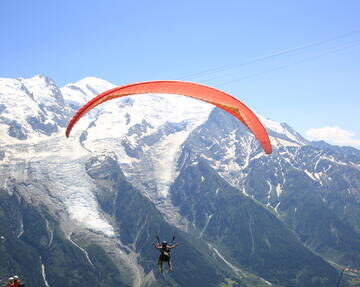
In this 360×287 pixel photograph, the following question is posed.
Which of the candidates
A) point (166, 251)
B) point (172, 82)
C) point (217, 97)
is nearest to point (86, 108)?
point (172, 82)

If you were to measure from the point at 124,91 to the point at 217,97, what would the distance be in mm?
7343

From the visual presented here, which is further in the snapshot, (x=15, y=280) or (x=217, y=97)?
(x=217, y=97)

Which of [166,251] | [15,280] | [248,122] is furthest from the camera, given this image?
[248,122]

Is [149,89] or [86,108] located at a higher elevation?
[149,89]

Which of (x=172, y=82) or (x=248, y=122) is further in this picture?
(x=248, y=122)

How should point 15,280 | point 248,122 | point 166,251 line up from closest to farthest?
point 15,280 → point 166,251 → point 248,122

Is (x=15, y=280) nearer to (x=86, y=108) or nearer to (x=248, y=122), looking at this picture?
(x=86, y=108)

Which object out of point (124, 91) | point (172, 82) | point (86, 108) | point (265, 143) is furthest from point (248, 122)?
point (86, 108)

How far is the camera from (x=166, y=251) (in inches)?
1235

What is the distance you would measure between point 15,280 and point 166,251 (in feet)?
39.6

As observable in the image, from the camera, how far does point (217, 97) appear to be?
3300 cm

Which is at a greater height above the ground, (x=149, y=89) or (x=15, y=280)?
(x=149, y=89)

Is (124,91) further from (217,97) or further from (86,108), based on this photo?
(217,97)

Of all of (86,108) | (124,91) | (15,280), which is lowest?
(15,280)
